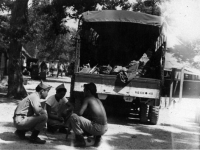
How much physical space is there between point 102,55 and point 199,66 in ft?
46.1

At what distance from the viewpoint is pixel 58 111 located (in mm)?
7230

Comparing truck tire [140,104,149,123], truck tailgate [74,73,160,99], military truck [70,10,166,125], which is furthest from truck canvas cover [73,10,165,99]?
truck tire [140,104,149,123]

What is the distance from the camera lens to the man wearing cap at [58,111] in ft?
23.1

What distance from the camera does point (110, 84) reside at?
8.80 meters

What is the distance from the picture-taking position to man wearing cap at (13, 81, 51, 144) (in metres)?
5.97

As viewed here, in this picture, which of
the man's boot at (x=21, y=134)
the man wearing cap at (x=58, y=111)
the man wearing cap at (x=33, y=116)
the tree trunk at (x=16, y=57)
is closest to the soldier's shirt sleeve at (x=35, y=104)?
A: the man wearing cap at (x=33, y=116)

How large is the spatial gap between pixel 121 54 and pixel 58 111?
18.9 feet

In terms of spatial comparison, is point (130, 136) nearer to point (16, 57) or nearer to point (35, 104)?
point (35, 104)

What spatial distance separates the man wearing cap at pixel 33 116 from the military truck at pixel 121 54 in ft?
8.60

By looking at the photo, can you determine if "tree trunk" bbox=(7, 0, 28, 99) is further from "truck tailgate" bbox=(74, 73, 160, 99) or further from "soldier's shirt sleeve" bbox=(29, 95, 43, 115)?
"soldier's shirt sleeve" bbox=(29, 95, 43, 115)

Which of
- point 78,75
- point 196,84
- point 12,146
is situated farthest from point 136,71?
point 196,84

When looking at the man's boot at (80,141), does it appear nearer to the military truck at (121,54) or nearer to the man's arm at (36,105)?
the man's arm at (36,105)

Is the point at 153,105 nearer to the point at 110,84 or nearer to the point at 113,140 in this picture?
the point at 110,84

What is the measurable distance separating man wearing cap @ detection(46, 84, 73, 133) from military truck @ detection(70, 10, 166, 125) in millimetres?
1521
